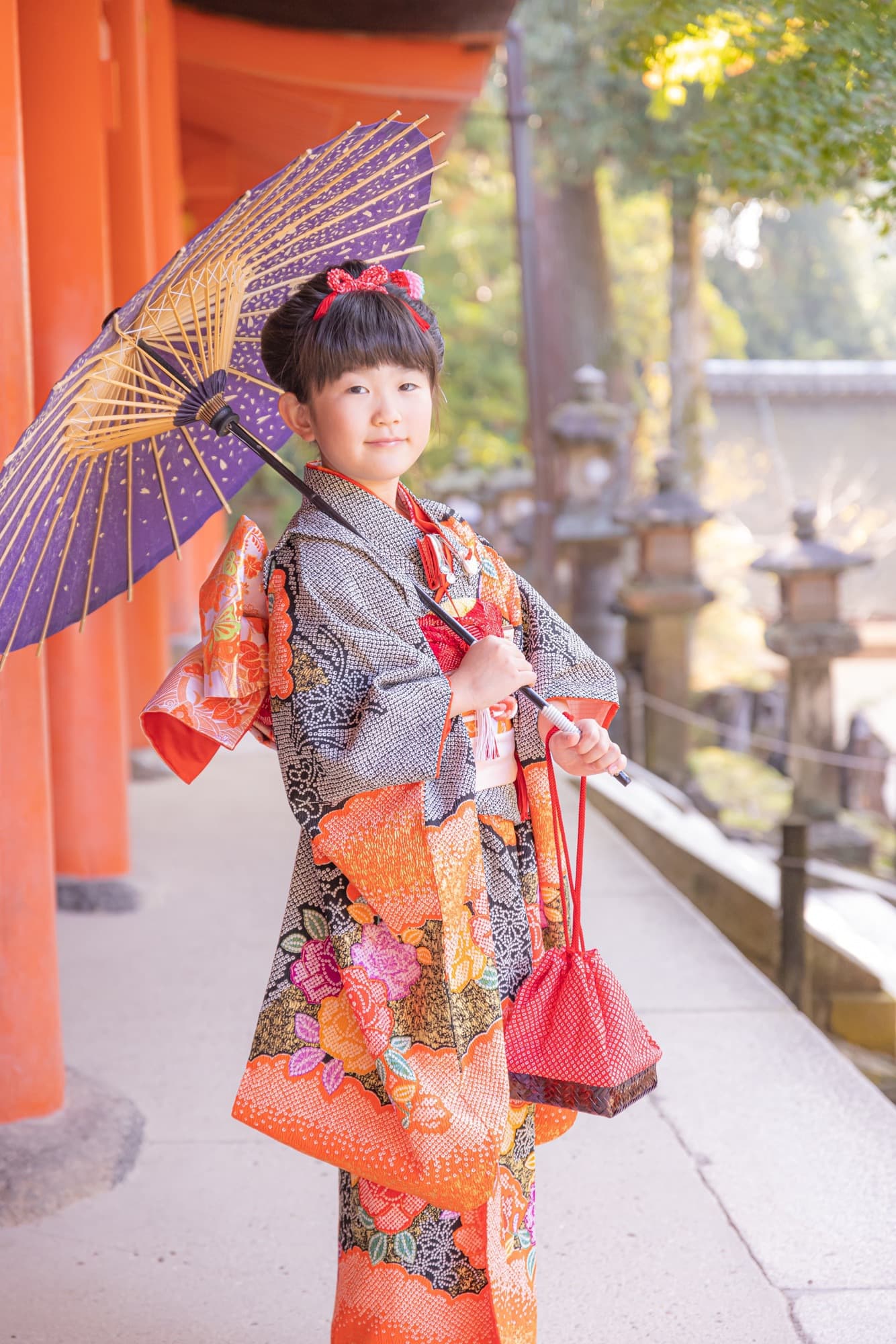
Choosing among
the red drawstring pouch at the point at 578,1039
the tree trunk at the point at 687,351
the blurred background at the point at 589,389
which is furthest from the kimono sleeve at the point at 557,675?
the tree trunk at the point at 687,351

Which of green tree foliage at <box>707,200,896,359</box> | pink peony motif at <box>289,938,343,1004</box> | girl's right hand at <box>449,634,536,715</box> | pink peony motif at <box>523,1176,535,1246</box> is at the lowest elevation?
pink peony motif at <box>523,1176,535,1246</box>

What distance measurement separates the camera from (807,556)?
266 inches

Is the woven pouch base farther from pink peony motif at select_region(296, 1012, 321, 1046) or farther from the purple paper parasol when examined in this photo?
the purple paper parasol

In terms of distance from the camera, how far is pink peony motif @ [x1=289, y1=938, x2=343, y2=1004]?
1.81 m

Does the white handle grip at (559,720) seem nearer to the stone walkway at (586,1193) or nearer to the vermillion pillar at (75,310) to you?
the stone walkway at (586,1193)

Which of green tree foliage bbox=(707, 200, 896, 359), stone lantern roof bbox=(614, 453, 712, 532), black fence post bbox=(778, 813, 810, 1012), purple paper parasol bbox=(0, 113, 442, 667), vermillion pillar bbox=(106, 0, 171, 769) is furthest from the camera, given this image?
green tree foliage bbox=(707, 200, 896, 359)

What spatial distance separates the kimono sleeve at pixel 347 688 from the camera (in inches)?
66.1

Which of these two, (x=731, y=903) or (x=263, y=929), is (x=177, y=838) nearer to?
(x=263, y=929)

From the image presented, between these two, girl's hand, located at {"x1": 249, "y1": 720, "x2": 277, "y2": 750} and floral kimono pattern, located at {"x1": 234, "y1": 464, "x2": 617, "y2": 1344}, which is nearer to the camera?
floral kimono pattern, located at {"x1": 234, "y1": 464, "x2": 617, "y2": 1344}

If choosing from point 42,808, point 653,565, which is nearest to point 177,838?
point 42,808

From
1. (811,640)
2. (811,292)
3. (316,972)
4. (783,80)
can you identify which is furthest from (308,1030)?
(811,292)

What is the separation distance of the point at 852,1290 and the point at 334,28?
249 inches

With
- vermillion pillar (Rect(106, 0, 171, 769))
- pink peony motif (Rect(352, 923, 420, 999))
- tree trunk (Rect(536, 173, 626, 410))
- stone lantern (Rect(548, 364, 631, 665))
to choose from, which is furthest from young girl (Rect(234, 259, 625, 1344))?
tree trunk (Rect(536, 173, 626, 410))

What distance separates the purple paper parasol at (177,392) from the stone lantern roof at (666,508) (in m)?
5.13
